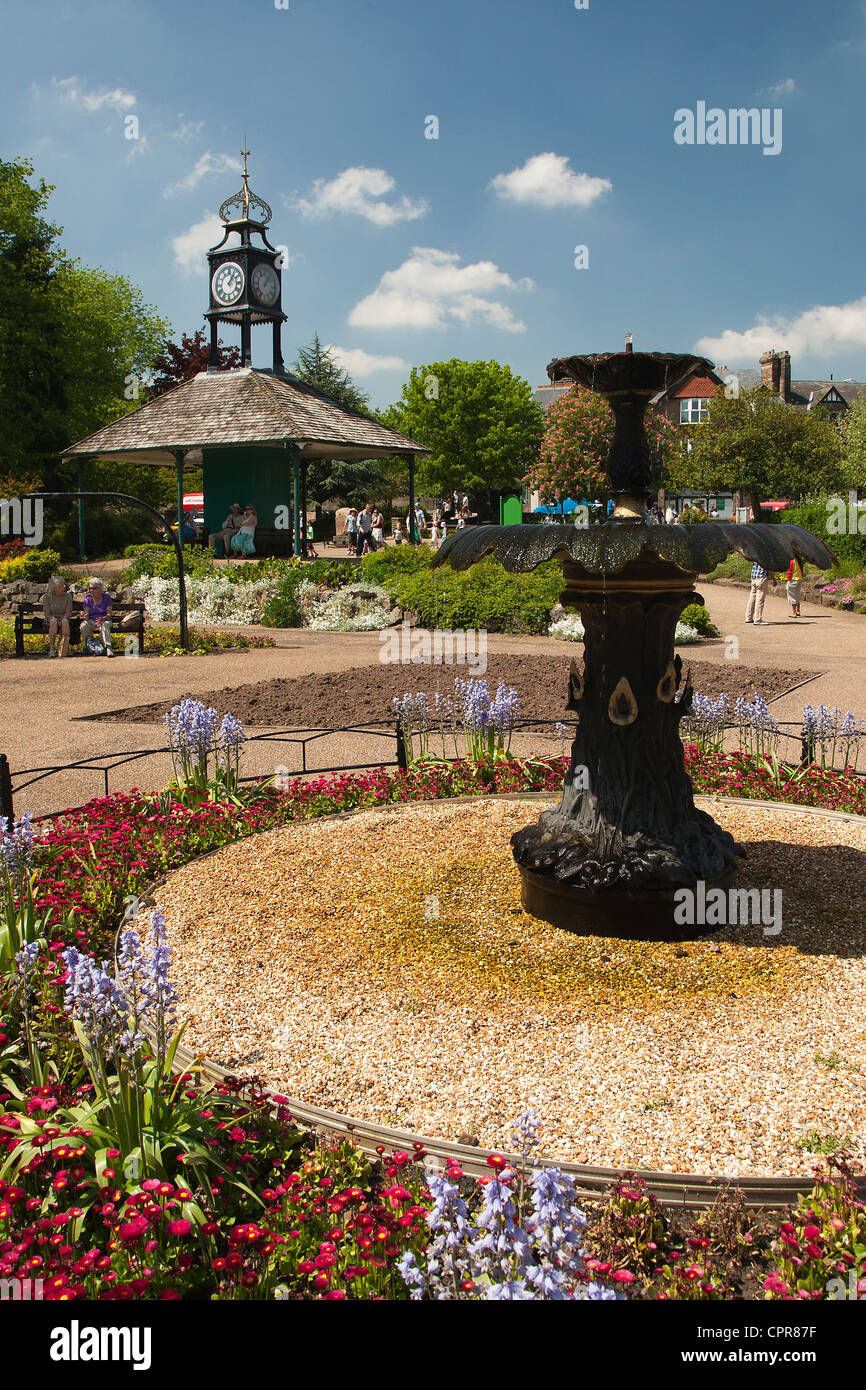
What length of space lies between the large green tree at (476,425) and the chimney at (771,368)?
1762cm

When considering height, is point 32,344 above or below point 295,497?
above

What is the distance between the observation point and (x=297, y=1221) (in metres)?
2.73

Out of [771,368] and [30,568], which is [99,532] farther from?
[771,368]

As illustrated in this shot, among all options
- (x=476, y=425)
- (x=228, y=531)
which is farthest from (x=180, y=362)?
(x=228, y=531)

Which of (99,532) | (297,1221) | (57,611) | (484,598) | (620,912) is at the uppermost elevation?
(99,532)

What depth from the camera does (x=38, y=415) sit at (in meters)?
34.1

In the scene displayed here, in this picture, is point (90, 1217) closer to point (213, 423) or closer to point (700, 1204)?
point (700, 1204)

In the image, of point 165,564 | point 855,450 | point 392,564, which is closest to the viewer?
point 392,564

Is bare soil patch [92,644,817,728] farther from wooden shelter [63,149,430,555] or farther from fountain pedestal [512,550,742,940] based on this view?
wooden shelter [63,149,430,555]

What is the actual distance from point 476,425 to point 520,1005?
59.2 m

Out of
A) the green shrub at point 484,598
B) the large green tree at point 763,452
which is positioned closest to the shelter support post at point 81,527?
the green shrub at point 484,598

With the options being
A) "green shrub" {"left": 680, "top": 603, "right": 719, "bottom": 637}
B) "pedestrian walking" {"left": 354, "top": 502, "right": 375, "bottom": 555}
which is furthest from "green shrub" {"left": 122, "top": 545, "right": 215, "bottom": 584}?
"green shrub" {"left": 680, "top": 603, "right": 719, "bottom": 637}

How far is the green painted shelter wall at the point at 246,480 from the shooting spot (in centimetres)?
2923

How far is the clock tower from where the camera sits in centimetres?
2884
